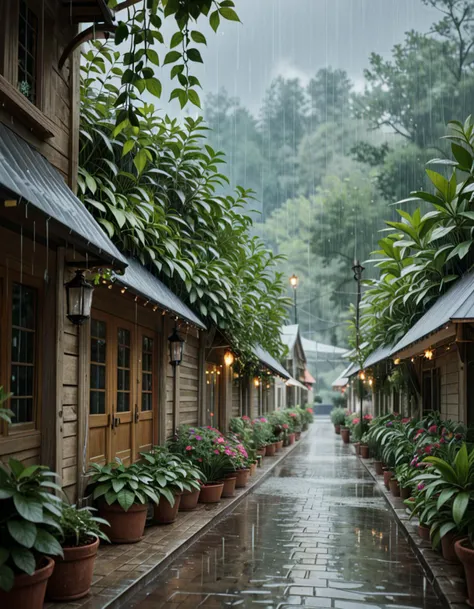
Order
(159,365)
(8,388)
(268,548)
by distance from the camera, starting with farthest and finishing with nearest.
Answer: (159,365) → (268,548) → (8,388)

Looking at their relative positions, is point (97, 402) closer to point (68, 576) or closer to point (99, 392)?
point (99, 392)

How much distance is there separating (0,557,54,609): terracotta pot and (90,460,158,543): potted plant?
Answer: 261cm

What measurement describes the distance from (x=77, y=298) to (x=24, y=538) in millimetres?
2658

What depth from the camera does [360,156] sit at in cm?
3959

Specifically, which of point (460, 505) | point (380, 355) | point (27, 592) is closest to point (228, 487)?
point (380, 355)

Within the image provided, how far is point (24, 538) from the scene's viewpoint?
4828 mm

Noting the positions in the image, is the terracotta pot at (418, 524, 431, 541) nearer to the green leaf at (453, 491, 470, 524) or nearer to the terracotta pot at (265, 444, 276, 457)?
the green leaf at (453, 491, 470, 524)

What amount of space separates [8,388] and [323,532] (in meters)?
5.22

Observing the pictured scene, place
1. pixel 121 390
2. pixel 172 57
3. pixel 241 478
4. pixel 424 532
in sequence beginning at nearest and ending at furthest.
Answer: pixel 172 57 → pixel 424 532 → pixel 121 390 → pixel 241 478

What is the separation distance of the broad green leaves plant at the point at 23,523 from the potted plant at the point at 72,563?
648 mm

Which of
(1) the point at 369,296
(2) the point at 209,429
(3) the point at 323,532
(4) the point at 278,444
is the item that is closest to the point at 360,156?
(4) the point at 278,444

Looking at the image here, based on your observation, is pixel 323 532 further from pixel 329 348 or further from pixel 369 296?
pixel 329 348

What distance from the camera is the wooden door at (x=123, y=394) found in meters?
9.38

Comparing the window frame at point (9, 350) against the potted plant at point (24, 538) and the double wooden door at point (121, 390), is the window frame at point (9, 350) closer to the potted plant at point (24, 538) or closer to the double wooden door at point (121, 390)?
the potted plant at point (24, 538)
